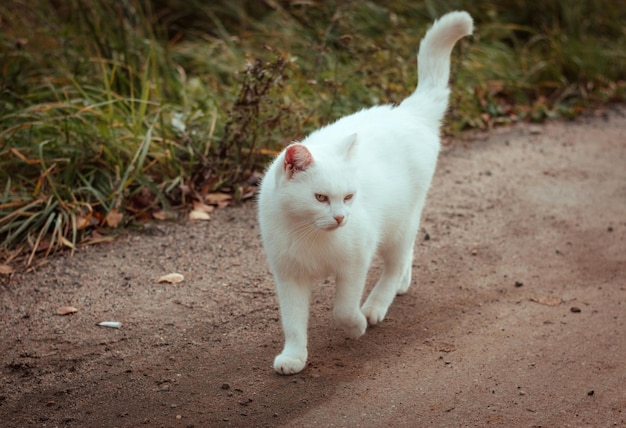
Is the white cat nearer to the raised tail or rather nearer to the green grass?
the raised tail

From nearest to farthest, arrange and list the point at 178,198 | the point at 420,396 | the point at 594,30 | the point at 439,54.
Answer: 1. the point at 420,396
2. the point at 439,54
3. the point at 178,198
4. the point at 594,30

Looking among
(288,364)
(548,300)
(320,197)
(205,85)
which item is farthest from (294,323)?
(205,85)

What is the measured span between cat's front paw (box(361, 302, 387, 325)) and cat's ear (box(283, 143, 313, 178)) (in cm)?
93

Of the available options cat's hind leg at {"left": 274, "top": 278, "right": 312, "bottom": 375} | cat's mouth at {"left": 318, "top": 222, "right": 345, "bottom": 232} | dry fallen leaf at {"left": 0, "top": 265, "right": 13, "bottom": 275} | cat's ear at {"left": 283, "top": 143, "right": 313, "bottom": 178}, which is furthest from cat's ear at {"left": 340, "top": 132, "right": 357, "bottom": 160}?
dry fallen leaf at {"left": 0, "top": 265, "right": 13, "bottom": 275}

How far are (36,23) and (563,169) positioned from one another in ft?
14.8

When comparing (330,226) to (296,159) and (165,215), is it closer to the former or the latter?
(296,159)

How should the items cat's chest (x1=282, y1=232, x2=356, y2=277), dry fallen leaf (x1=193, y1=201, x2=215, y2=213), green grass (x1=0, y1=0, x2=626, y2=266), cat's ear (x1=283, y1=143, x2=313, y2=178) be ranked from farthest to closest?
dry fallen leaf (x1=193, y1=201, x2=215, y2=213) → green grass (x1=0, y1=0, x2=626, y2=266) → cat's chest (x1=282, y1=232, x2=356, y2=277) → cat's ear (x1=283, y1=143, x2=313, y2=178)

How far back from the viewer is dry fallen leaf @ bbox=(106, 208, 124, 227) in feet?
Answer: 16.6

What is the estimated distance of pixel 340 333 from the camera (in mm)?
3973

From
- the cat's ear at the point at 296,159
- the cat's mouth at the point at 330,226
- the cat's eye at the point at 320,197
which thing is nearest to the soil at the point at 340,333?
the cat's mouth at the point at 330,226

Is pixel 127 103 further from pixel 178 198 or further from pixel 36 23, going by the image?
pixel 36 23

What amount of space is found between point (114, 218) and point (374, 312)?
1.91 meters

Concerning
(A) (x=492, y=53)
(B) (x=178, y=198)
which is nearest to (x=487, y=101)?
(A) (x=492, y=53)

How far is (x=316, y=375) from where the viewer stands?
11.7 feet
